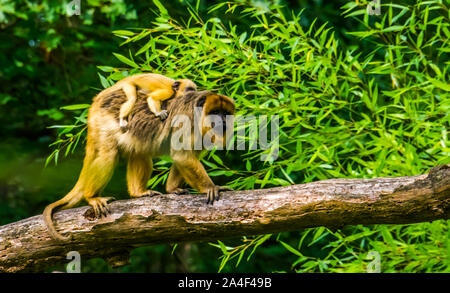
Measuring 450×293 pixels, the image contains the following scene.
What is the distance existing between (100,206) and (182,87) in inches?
32.7

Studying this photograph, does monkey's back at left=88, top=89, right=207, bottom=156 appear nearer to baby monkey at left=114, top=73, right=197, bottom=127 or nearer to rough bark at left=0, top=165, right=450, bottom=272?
baby monkey at left=114, top=73, right=197, bottom=127

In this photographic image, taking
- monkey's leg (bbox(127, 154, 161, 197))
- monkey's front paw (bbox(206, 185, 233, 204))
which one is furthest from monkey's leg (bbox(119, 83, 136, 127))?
monkey's front paw (bbox(206, 185, 233, 204))

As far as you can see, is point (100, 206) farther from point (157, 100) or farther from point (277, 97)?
point (277, 97)

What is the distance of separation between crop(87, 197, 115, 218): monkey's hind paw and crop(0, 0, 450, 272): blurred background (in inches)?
22.2

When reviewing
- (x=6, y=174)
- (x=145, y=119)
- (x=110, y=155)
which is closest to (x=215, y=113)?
(x=145, y=119)

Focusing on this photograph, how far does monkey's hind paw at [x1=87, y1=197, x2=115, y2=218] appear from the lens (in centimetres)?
291

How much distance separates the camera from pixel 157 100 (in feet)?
10.0

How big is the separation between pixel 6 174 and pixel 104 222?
3227 millimetres

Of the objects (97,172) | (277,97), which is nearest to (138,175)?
(97,172)

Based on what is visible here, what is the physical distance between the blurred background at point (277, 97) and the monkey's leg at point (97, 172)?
374 mm

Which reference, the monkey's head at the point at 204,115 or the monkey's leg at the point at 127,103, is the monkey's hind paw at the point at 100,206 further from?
the monkey's head at the point at 204,115

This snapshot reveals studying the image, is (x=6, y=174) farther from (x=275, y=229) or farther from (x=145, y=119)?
(x=275, y=229)

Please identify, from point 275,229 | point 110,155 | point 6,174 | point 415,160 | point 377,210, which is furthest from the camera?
point 6,174

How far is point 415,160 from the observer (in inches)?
133
